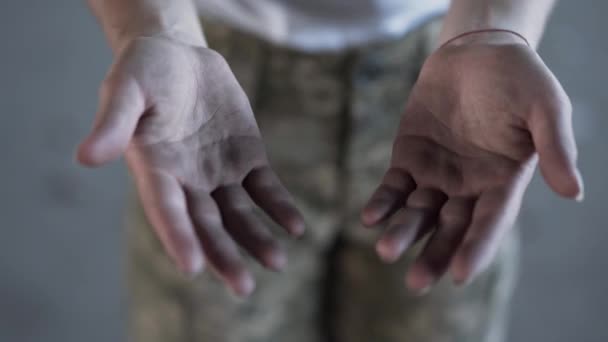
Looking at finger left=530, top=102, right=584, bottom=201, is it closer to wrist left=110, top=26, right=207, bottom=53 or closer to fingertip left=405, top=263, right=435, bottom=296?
fingertip left=405, top=263, right=435, bottom=296

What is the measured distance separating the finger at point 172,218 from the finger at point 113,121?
0.08ft

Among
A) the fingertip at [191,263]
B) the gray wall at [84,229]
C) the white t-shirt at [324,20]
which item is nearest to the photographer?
the fingertip at [191,263]

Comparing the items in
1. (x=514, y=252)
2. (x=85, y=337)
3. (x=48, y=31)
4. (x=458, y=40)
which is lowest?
(x=85, y=337)

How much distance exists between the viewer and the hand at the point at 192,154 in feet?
1.10

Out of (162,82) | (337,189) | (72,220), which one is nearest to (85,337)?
(72,220)

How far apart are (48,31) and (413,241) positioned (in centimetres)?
67

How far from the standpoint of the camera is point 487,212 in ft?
1.14

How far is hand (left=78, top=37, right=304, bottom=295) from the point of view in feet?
1.10

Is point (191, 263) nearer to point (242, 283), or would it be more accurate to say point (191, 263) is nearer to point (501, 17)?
point (242, 283)

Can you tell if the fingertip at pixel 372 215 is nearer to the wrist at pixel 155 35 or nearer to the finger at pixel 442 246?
the finger at pixel 442 246

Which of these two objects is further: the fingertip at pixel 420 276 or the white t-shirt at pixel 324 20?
the white t-shirt at pixel 324 20

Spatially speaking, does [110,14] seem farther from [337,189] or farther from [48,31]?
[48,31]

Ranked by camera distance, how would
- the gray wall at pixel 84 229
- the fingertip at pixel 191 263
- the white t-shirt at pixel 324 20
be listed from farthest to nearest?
the gray wall at pixel 84 229, the white t-shirt at pixel 324 20, the fingertip at pixel 191 263

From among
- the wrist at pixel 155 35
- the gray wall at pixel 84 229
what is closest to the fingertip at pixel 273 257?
the wrist at pixel 155 35
